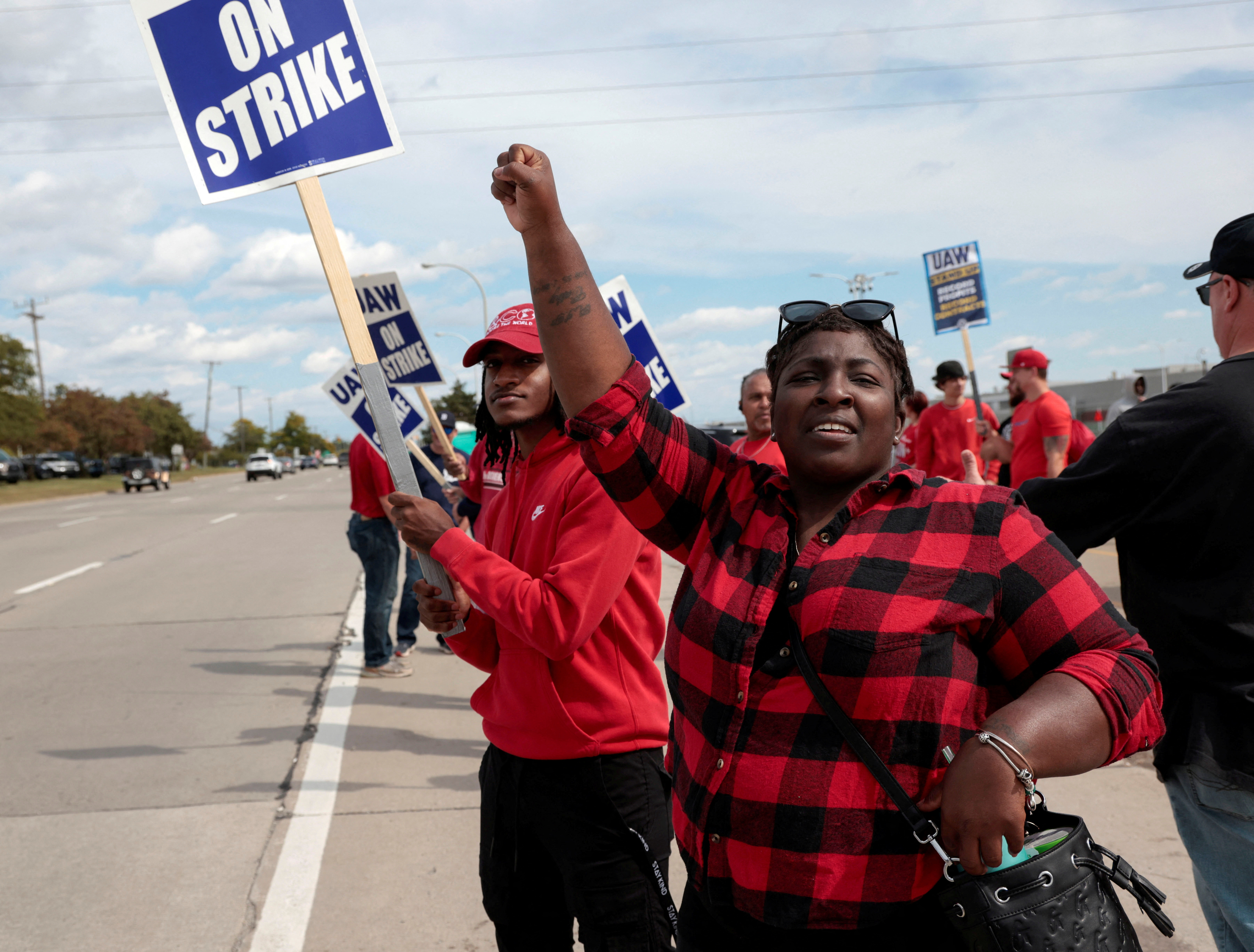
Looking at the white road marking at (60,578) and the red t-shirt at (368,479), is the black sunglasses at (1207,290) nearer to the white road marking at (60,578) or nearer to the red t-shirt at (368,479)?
the red t-shirt at (368,479)

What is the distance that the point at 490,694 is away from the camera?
8.60 feet

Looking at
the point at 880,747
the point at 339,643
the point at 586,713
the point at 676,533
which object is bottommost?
the point at 339,643

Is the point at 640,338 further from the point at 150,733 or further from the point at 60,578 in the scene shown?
the point at 60,578

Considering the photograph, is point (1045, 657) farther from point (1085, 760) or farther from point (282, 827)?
point (282, 827)

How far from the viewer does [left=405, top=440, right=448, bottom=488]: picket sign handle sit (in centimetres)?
584

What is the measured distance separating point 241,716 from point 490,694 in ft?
14.6

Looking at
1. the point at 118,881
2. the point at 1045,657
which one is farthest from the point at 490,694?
the point at 118,881

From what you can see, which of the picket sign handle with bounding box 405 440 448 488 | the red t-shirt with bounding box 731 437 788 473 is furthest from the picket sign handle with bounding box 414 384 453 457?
the red t-shirt with bounding box 731 437 788 473

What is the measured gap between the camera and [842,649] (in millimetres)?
1563

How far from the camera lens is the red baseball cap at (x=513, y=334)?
2617 mm

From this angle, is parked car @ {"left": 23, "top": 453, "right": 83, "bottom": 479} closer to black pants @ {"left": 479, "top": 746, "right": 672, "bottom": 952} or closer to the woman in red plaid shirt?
black pants @ {"left": 479, "top": 746, "right": 672, "bottom": 952}

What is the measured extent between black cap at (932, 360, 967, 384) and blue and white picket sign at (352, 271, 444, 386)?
5287 mm

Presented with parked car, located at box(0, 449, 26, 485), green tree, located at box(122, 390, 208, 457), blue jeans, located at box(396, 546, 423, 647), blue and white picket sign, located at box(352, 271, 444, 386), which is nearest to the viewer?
blue and white picket sign, located at box(352, 271, 444, 386)

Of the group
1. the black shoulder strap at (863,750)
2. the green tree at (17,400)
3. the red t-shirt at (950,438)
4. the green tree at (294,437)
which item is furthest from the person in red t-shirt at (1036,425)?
the green tree at (294,437)
